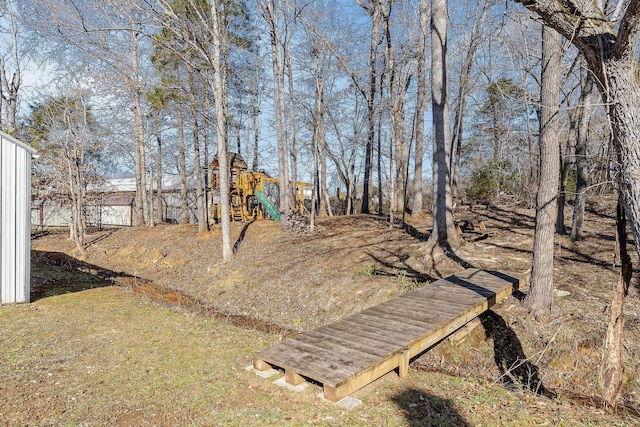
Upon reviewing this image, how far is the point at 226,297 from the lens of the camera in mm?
8992

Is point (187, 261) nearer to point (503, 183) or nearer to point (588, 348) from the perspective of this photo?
point (588, 348)

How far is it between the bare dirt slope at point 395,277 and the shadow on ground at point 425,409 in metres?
1.04

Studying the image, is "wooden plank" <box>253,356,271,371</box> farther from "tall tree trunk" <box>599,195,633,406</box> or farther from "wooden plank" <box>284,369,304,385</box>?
"tall tree trunk" <box>599,195,633,406</box>

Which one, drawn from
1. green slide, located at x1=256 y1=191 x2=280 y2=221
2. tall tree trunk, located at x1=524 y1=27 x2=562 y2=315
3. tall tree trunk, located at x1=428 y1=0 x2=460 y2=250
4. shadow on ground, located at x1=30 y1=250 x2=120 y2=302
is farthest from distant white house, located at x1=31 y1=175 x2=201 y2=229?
tall tree trunk, located at x1=524 y1=27 x2=562 y2=315

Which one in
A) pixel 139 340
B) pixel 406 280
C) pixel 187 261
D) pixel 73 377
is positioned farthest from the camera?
pixel 187 261

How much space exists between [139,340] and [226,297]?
4.12 m

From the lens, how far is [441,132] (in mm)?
8148

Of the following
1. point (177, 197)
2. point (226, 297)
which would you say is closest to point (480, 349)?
point (226, 297)

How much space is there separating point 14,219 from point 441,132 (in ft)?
28.0

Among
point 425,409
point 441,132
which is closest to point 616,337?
point 425,409

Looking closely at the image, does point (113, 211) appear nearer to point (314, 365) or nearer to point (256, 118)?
point (256, 118)

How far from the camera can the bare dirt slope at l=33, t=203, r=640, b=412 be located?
4.59 meters

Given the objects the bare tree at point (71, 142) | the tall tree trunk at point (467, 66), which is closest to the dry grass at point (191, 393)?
the bare tree at point (71, 142)

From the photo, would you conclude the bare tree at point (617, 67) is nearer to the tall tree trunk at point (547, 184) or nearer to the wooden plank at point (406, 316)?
the wooden plank at point (406, 316)
